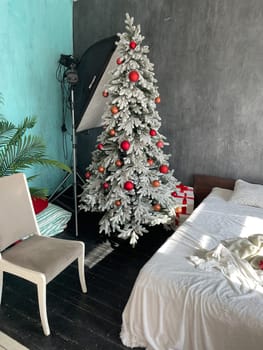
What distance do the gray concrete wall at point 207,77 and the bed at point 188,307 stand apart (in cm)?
125

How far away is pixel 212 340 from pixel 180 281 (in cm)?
30

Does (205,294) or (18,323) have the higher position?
(205,294)

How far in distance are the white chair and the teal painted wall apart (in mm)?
1292

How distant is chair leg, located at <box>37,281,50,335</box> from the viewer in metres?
1.58

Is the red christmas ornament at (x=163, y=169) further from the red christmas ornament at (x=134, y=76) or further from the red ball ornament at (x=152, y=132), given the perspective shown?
the red christmas ornament at (x=134, y=76)

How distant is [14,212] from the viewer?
74.8 inches

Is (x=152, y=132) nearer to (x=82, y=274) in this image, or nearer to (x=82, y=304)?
(x=82, y=274)

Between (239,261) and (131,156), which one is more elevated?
(131,156)

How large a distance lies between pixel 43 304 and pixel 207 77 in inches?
96.3

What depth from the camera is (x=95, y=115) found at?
9.35 feet

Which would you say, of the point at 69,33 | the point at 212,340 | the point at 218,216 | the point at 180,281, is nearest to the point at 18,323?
the point at 180,281

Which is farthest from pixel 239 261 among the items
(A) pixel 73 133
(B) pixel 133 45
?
(A) pixel 73 133

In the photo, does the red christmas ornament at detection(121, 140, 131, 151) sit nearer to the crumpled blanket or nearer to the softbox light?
the softbox light

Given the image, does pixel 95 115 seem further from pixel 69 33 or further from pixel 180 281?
pixel 180 281
